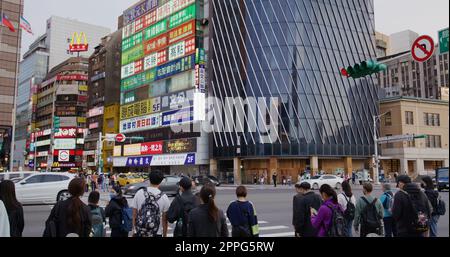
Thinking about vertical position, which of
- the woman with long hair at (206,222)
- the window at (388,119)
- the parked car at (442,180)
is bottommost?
the parked car at (442,180)

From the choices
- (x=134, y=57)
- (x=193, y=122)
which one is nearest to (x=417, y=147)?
(x=193, y=122)

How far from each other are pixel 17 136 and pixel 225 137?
10449cm

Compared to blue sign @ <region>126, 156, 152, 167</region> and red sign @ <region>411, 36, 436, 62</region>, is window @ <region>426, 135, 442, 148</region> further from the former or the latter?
red sign @ <region>411, 36, 436, 62</region>

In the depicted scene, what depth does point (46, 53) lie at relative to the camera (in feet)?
460

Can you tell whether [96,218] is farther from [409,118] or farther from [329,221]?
[409,118]

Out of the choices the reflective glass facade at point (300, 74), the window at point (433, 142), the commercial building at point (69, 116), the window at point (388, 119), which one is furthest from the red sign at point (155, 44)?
the window at point (433, 142)

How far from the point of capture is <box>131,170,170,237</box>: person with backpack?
5.54 metres

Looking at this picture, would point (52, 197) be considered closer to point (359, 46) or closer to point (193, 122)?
point (193, 122)

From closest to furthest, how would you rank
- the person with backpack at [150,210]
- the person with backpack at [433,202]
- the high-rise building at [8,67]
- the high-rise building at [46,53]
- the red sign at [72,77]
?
the person with backpack at [150,210] → the person with backpack at [433,202] → the high-rise building at [8,67] → the red sign at [72,77] → the high-rise building at [46,53]

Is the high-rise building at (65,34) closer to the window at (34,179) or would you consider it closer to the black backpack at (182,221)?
the window at (34,179)

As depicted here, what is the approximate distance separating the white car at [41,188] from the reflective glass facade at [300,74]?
35.0 metres

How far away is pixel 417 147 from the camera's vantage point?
57344 millimetres

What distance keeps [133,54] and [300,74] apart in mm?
37182

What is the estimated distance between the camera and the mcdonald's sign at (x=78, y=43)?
119431 millimetres
